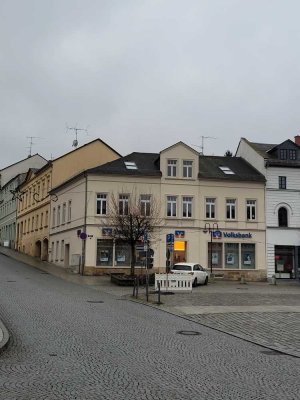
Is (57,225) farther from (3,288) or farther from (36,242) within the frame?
(3,288)

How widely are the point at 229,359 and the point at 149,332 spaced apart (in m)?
3.61

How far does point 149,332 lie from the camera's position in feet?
42.6

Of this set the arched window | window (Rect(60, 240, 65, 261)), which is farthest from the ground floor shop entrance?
window (Rect(60, 240, 65, 261))

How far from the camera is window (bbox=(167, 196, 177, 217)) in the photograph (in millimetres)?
41062

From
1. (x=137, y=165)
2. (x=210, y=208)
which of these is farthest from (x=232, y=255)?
(x=137, y=165)

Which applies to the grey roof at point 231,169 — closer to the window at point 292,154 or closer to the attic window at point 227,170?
the attic window at point 227,170

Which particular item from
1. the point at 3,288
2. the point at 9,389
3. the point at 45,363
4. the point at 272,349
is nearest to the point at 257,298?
the point at 3,288

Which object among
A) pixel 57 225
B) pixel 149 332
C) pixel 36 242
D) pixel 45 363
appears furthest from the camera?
pixel 36 242

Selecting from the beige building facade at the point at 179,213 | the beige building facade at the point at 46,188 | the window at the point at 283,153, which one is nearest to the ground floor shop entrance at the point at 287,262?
the beige building facade at the point at 179,213

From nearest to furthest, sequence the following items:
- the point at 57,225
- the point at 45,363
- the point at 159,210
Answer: the point at 45,363 → the point at 159,210 → the point at 57,225

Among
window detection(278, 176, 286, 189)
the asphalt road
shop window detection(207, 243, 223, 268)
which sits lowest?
the asphalt road

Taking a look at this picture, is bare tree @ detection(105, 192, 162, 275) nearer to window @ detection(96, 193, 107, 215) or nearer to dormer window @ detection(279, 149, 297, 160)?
window @ detection(96, 193, 107, 215)

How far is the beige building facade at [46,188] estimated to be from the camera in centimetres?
4984

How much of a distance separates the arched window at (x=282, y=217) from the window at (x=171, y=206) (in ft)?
29.0
